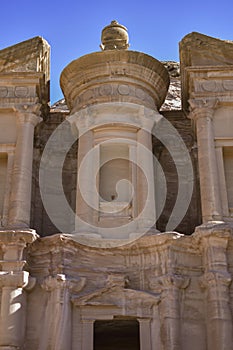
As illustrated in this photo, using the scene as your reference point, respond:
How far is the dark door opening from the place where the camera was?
15.0 metres

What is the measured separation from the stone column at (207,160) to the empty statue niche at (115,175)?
6.74ft

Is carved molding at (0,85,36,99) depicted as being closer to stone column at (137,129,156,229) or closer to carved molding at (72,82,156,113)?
carved molding at (72,82,156,113)

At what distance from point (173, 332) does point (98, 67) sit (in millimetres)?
7937

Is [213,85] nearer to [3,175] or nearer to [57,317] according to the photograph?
[3,175]

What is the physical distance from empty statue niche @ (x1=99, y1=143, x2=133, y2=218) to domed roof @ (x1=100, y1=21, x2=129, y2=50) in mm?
3826

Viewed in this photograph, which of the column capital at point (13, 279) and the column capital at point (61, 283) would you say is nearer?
the column capital at point (13, 279)

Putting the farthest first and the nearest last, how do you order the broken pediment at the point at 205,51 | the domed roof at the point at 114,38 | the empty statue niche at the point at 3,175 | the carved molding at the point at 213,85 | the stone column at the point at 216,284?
Result: the domed roof at the point at 114,38
the broken pediment at the point at 205,51
the carved molding at the point at 213,85
the empty statue niche at the point at 3,175
the stone column at the point at 216,284

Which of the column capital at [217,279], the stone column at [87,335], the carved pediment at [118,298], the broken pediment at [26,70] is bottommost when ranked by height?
the stone column at [87,335]

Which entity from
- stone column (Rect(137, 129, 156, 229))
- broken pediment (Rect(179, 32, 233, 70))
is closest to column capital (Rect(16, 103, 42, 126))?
stone column (Rect(137, 129, 156, 229))

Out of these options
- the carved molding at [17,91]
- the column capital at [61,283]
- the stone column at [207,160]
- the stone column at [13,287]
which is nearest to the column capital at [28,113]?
the carved molding at [17,91]

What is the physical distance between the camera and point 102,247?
14188mm

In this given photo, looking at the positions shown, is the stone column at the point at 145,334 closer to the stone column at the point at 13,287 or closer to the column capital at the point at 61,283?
the column capital at the point at 61,283

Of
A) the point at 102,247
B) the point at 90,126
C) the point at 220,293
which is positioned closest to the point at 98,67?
the point at 90,126

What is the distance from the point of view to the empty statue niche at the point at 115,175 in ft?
51.4
